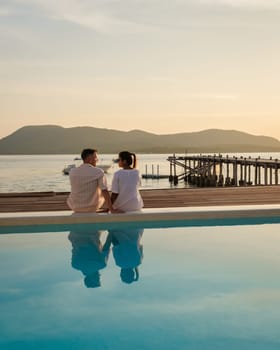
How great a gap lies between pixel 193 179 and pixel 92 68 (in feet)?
112

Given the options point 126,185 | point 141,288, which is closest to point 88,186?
point 126,185

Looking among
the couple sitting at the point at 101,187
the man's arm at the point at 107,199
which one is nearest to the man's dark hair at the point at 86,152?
the couple sitting at the point at 101,187

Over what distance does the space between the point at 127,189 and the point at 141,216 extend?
0.44 metres

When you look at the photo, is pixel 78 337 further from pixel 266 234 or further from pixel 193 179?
pixel 193 179

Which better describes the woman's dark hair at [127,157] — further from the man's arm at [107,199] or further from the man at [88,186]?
the man's arm at [107,199]

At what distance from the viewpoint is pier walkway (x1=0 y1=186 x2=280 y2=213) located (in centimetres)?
791

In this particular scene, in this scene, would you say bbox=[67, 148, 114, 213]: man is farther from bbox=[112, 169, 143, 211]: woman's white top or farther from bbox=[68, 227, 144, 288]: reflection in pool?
bbox=[68, 227, 144, 288]: reflection in pool

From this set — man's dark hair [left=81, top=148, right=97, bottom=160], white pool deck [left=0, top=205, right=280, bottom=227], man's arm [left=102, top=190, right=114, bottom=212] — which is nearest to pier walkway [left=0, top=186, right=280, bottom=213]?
white pool deck [left=0, top=205, right=280, bottom=227]

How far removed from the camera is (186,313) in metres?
4.00

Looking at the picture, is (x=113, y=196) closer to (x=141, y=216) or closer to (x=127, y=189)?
(x=127, y=189)

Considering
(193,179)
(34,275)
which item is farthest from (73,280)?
(193,179)

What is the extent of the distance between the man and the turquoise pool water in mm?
272

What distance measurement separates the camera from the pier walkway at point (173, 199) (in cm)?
791

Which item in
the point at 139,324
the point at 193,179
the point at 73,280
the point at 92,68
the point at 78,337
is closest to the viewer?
the point at 78,337
